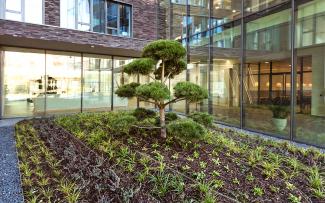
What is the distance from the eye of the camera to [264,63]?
791cm

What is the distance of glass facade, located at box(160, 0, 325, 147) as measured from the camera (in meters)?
6.74

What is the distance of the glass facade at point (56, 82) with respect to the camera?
39.0 ft

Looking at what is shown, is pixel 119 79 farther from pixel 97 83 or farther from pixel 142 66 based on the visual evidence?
pixel 142 66

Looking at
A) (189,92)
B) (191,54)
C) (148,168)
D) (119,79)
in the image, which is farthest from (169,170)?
(119,79)

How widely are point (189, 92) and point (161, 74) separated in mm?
1306

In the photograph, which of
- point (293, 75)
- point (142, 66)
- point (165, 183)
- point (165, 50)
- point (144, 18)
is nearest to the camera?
point (165, 183)

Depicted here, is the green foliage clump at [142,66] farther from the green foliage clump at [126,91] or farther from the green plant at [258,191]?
the green plant at [258,191]

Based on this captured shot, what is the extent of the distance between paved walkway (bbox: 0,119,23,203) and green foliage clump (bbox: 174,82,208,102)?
3.21 m

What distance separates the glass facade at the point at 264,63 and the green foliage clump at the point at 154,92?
12.7ft

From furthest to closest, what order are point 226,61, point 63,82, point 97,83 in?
point 97,83
point 63,82
point 226,61

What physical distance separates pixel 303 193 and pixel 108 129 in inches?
208

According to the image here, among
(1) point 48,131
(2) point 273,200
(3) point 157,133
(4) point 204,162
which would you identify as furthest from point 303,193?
(1) point 48,131

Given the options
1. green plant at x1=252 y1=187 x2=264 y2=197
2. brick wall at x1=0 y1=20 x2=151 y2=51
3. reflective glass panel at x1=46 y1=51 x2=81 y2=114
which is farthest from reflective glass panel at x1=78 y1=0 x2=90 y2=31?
green plant at x1=252 y1=187 x2=264 y2=197

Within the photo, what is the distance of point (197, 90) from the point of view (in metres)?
5.30
